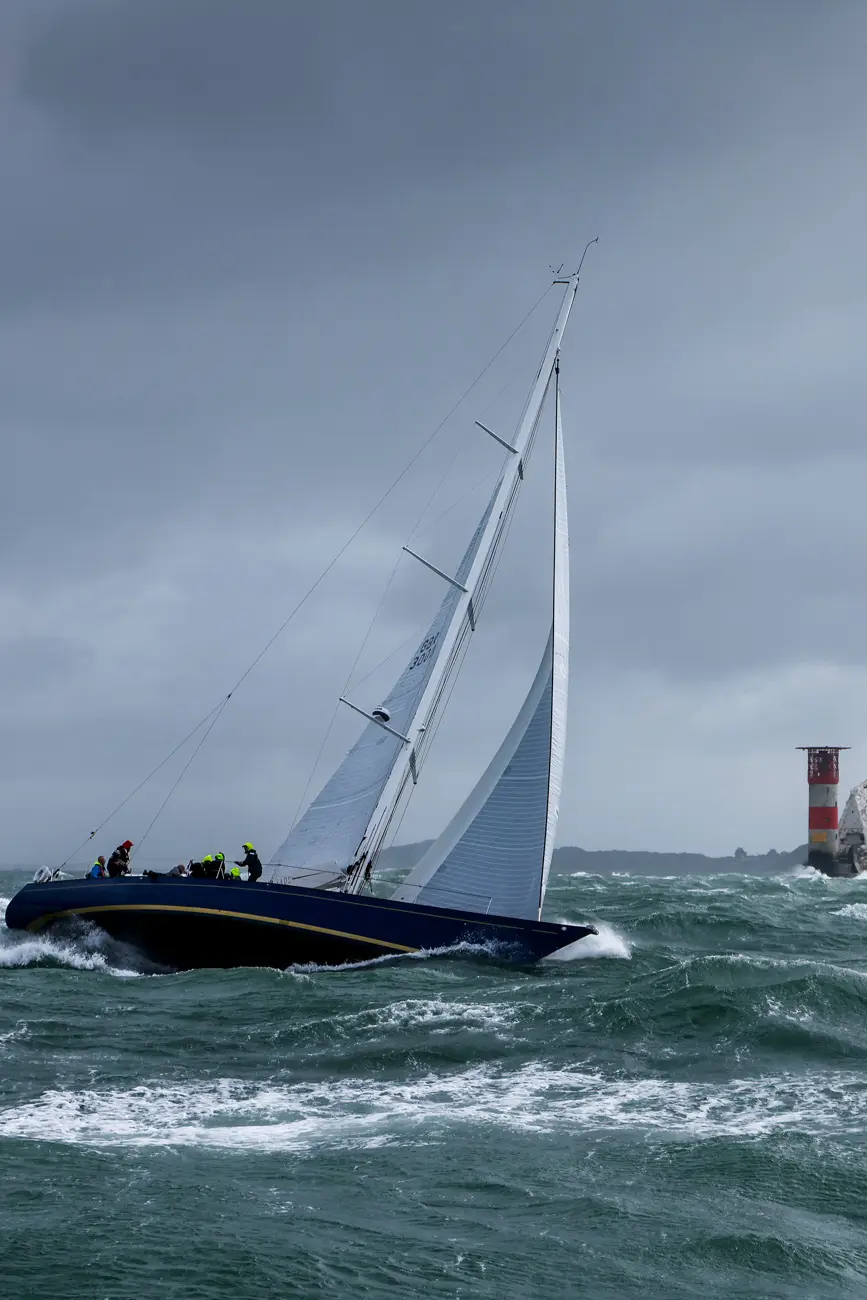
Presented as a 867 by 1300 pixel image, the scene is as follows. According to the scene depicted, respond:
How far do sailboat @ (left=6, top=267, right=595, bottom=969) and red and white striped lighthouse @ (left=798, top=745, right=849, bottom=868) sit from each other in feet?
263

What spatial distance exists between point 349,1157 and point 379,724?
1390cm

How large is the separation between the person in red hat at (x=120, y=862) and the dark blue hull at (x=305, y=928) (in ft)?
9.30

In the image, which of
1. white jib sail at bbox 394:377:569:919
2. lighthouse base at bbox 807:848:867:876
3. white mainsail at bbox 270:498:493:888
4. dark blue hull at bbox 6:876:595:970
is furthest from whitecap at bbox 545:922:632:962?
lighthouse base at bbox 807:848:867:876

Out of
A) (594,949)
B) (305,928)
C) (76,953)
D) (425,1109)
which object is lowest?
(425,1109)

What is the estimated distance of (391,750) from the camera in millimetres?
24281

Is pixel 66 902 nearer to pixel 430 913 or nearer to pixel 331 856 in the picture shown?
pixel 331 856

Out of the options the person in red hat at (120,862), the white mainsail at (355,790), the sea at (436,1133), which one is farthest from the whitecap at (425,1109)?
the person in red hat at (120,862)

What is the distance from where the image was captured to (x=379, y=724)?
78.2 ft

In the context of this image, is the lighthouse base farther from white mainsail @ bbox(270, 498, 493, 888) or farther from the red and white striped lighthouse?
white mainsail @ bbox(270, 498, 493, 888)

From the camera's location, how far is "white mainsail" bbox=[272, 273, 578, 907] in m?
23.3

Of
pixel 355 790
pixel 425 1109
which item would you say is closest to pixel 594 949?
pixel 355 790

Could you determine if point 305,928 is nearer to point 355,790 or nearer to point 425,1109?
point 355,790

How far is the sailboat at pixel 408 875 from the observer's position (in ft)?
68.2

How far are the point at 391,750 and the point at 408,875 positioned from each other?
258cm
